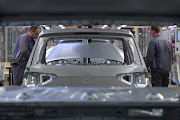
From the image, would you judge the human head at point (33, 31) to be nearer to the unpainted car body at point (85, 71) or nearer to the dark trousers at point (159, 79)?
the unpainted car body at point (85, 71)

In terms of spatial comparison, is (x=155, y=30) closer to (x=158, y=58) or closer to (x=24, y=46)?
(x=158, y=58)

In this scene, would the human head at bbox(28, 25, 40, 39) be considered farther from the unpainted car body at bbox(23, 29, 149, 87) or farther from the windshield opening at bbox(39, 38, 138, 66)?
the unpainted car body at bbox(23, 29, 149, 87)

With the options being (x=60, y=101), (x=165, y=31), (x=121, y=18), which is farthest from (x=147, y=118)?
(x=165, y=31)

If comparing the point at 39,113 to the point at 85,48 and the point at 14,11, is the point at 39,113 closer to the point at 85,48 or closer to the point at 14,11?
the point at 14,11

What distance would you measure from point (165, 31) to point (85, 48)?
7.44m

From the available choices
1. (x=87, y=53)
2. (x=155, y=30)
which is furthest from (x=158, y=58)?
(x=87, y=53)

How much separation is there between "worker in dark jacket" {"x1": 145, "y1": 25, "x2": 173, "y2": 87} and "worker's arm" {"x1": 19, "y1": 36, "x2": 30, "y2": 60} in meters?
2.47

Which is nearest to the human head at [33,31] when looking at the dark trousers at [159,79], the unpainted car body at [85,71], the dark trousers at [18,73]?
the dark trousers at [18,73]

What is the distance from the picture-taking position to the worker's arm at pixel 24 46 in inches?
198

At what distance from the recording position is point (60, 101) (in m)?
1.18

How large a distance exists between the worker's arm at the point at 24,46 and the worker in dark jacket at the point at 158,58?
2.47 metres

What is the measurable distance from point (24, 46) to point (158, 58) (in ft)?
9.20

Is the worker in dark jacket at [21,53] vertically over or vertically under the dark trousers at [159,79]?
over

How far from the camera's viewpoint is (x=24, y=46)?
506 centimetres
